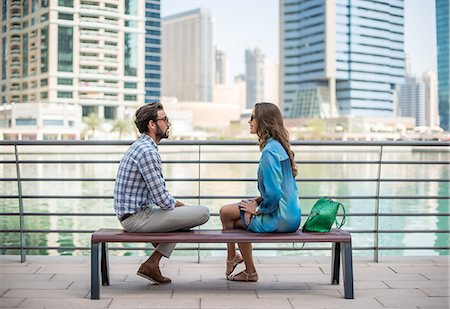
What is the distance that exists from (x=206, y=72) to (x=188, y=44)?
→ 31.4 ft

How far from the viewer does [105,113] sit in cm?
8125

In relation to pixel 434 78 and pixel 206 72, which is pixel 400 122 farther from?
pixel 206 72

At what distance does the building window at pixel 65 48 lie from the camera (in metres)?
75.6


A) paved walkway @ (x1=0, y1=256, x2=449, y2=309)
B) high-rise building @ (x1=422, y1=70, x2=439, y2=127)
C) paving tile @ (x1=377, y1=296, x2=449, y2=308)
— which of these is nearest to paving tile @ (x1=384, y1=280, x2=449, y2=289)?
paved walkway @ (x1=0, y1=256, x2=449, y2=309)

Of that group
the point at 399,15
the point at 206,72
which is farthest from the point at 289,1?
the point at 206,72

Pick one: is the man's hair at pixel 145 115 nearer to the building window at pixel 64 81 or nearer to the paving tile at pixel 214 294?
the paving tile at pixel 214 294

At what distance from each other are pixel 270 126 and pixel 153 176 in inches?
30.0

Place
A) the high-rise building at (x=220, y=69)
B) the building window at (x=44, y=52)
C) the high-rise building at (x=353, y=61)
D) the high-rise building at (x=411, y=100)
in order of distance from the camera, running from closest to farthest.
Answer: the building window at (x=44, y=52), the high-rise building at (x=353, y=61), the high-rise building at (x=411, y=100), the high-rise building at (x=220, y=69)

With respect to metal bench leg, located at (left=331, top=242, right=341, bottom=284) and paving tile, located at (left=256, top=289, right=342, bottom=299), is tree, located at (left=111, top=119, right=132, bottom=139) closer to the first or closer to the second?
metal bench leg, located at (left=331, top=242, right=341, bottom=284)

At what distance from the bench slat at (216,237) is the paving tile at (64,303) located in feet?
1.17

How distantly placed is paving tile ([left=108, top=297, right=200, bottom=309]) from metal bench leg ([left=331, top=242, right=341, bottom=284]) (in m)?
0.98

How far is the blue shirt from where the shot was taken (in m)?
3.78

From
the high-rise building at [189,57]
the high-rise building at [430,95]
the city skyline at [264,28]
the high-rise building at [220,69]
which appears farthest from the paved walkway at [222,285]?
the high-rise building at [220,69]

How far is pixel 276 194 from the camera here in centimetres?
378
